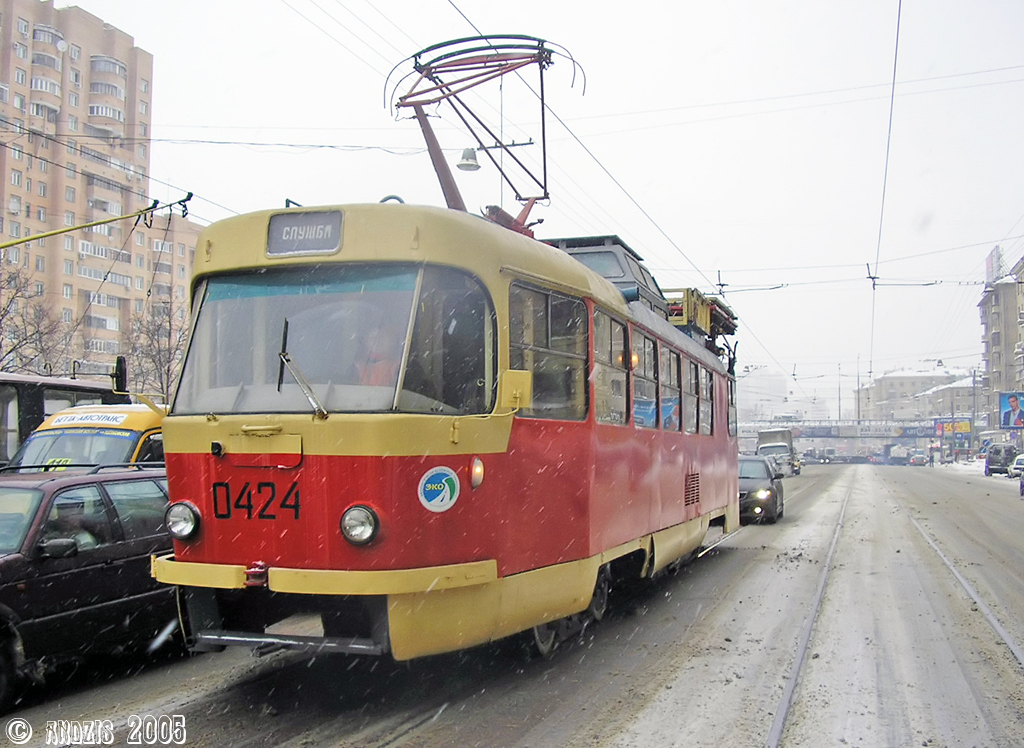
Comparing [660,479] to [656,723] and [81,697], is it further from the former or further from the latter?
[81,697]

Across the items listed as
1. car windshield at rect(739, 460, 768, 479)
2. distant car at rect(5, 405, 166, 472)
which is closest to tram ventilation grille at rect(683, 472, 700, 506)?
distant car at rect(5, 405, 166, 472)

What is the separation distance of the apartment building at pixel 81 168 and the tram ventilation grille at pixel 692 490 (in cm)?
6164

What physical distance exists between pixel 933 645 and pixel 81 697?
→ 6.43 m

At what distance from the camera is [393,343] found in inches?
209

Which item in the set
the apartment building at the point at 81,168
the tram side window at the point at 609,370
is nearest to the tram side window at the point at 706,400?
the tram side window at the point at 609,370

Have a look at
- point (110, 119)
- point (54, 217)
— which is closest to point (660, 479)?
point (54, 217)

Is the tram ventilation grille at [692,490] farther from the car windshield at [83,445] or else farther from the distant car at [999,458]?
the distant car at [999,458]

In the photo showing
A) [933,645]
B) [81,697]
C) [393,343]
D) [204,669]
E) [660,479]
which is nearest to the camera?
[393,343]

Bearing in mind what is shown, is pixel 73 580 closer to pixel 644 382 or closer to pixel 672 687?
pixel 672 687

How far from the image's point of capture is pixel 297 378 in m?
5.31

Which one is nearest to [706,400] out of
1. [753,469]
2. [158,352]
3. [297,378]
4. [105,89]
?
[297,378]

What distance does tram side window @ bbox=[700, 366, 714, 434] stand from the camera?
11.7 m

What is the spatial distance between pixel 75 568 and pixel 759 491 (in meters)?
16.3

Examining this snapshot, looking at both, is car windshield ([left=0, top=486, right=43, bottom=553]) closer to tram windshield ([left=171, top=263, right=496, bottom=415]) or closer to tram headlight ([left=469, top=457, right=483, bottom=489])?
tram windshield ([left=171, top=263, right=496, bottom=415])
